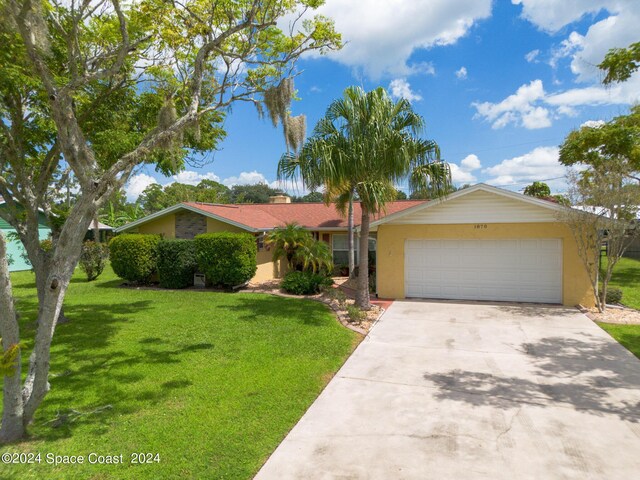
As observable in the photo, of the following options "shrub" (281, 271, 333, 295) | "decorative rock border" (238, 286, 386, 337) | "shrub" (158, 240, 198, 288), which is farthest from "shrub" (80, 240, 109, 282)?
"shrub" (281, 271, 333, 295)

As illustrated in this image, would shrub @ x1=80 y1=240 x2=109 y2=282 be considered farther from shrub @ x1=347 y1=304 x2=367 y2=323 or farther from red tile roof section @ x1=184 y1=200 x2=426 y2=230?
shrub @ x1=347 y1=304 x2=367 y2=323

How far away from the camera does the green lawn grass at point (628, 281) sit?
12.6 meters

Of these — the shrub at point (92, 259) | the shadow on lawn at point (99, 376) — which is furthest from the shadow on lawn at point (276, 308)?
the shrub at point (92, 259)

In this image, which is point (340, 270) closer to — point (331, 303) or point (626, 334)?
point (331, 303)

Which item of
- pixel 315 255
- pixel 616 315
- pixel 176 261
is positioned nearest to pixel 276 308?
pixel 315 255

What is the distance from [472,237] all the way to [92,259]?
56.3 feet

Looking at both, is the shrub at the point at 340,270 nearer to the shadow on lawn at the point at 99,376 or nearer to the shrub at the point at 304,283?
the shrub at the point at 304,283

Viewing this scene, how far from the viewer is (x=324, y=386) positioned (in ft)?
20.1

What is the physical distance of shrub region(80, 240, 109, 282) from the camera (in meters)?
17.8

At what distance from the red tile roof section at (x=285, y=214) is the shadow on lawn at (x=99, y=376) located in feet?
24.5

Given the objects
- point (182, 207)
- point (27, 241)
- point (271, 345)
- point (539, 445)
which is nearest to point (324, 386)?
point (271, 345)

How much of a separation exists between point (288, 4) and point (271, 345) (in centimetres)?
758

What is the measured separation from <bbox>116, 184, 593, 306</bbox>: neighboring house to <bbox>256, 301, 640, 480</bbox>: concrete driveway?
11.8 feet

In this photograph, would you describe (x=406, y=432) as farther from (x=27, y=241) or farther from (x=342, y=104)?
(x=342, y=104)
